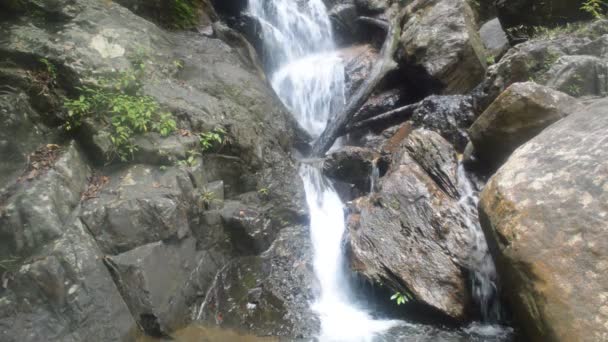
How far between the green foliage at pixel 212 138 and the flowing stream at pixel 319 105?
212 centimetres

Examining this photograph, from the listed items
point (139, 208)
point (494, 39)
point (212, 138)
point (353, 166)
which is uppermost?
point (494, 39)

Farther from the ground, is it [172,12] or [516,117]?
[172,12]

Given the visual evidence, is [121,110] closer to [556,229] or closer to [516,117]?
[556,229]

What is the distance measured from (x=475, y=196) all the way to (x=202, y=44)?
5901 millimetres

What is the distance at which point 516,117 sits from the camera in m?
5.22

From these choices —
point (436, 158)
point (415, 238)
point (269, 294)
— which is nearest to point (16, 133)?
point (269, 294)

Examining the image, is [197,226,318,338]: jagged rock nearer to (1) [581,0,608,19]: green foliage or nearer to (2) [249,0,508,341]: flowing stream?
(2) [249,0,508,341]: flowing stream

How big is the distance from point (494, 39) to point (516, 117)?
6204 millimetres

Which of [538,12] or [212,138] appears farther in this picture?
[538,12]

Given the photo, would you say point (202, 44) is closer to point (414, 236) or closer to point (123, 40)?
point (123, 40)

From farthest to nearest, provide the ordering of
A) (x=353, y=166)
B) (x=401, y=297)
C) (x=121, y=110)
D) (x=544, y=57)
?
(x=353, y=166) < (x=544, y=57) < (x=121, y=110) < (x=401, y=297)

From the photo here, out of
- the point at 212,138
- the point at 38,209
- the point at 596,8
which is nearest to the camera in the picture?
the point at 38,209

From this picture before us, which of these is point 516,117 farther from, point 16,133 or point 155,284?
point 16,133

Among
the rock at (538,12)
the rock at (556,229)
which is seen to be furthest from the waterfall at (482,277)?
the rock at (538,12)
